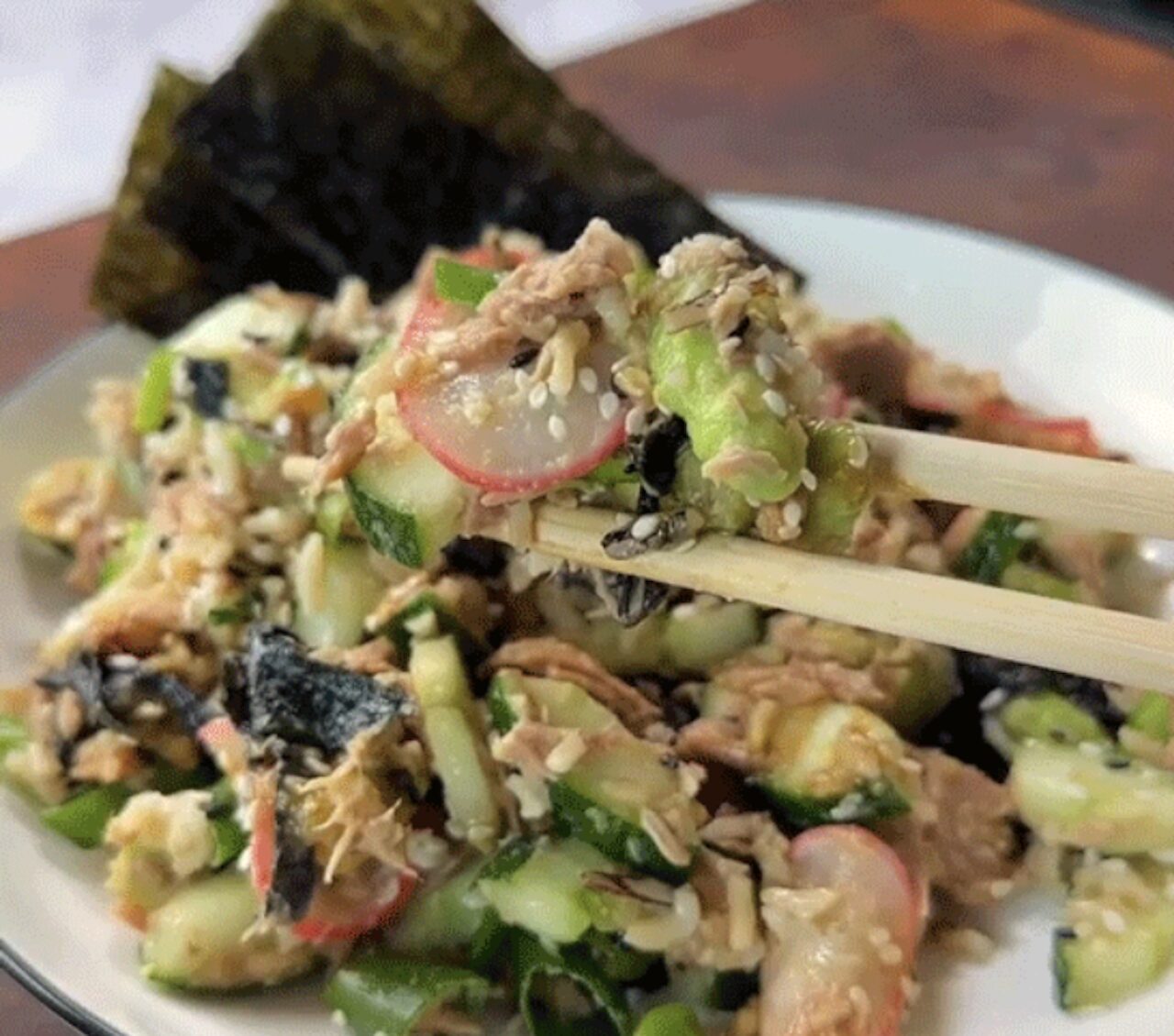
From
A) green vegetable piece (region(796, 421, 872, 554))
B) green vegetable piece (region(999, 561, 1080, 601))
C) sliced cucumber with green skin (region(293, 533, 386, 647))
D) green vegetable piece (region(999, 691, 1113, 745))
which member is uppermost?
green vegetable piece (region(796, 421, 872, 554))

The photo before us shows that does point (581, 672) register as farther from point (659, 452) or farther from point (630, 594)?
point (659, 452)

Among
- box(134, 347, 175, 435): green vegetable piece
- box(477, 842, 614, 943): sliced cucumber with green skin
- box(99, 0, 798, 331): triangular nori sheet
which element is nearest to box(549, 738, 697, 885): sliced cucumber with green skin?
box(477, 842, 614, 943): sliced cucumber with green skin

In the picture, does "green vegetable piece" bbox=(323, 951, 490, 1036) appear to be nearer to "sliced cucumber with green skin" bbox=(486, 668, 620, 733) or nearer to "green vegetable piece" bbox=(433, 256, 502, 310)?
"sliced cucumber with green skin" bbox=(486, 668, 620, 733)

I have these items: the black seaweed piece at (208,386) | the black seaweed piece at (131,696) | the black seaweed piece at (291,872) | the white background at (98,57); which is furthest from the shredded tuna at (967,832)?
the white background at (98,57)

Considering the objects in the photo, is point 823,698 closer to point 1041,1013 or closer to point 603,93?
point 1041,1013

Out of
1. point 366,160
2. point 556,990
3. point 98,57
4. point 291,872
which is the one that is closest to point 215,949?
point 291,872
